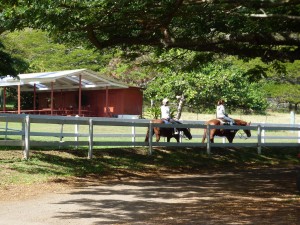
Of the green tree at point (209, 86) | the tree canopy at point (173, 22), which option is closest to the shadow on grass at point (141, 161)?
the tree canopy at point (173, 22)

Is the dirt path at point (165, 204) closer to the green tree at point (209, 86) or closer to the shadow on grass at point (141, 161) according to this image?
the shadow on grass at point (141, 161)

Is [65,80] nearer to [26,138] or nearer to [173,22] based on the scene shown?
[26,138]

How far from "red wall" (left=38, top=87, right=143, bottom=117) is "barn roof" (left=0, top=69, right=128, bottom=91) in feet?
8.68

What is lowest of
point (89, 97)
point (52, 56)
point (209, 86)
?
point (89, 97)

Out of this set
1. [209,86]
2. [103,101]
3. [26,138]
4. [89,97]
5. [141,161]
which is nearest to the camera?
[26,138]

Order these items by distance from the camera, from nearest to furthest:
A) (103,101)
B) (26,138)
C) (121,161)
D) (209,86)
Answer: (26,138)
(121,161)
(209,86)
(103,101)

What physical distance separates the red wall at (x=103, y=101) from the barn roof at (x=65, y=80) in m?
2.64

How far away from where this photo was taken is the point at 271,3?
34.8ft

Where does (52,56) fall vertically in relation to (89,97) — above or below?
above

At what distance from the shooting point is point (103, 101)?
4509 centimetres

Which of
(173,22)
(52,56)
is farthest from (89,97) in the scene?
(173,22)

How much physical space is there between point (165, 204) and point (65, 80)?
99.4ft

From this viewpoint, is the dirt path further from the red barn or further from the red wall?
the red wall

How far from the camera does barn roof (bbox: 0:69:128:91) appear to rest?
1452 inches
